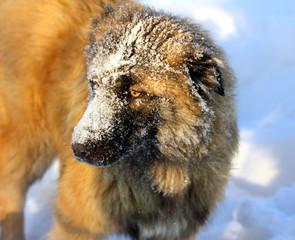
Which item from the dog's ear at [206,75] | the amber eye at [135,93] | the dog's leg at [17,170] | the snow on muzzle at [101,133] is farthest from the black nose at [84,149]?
the dog's leg at [17,170]

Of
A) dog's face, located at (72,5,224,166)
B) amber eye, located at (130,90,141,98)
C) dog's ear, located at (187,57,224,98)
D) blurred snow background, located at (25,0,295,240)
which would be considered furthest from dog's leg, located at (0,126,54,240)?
dog's ear, located at (187,57,224,98)

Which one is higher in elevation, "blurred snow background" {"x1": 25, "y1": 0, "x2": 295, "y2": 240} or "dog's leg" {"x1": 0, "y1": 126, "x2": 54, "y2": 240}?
"blurred snow background" {"x1": 25, "y1": 0, "x2": 295, "y2": 240}

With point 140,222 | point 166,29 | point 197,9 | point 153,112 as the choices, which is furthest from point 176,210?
point 197,9

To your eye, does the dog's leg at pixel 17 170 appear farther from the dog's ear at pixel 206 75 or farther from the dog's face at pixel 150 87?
the dog's ear at pixel 206 75

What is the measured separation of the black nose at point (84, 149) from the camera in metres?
1.79

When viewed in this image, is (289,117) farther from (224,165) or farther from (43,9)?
(43,9)

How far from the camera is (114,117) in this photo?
1893 mm

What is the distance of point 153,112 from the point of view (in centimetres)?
201

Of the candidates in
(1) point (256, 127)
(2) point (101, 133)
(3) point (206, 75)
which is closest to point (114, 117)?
(2) point (101, 133)

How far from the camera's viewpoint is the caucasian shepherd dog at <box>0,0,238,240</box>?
6.43ft

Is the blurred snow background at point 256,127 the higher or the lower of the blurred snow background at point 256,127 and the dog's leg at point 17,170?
the higher

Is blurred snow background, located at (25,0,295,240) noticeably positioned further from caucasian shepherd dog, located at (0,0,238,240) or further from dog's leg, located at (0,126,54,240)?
caucasian shepherd dog, located at (0,0,238,240)

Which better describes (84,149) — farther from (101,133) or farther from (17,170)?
(17,170)

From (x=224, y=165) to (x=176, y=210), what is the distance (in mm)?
490
